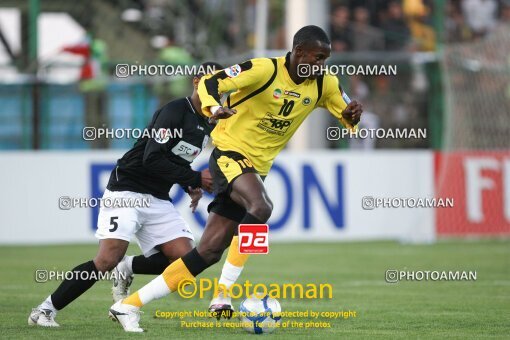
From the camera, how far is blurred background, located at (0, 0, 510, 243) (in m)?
17.2

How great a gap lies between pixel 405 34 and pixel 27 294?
11703 millimetres

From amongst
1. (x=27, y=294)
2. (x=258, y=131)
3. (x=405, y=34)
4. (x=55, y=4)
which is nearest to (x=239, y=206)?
(x=258, y=131)

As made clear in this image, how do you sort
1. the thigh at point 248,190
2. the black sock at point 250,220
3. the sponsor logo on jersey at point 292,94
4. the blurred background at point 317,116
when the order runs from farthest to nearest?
the blurred background at point 317,116, the sponsor logo on jersey at point 292,94, the thigh at point 248,190, the black sock at point 250,220

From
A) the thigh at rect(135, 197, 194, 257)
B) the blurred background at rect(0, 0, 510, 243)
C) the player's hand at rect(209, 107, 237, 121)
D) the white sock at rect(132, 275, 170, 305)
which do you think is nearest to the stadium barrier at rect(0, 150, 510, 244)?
the blurred background at rect(0, 0, 510, 243)

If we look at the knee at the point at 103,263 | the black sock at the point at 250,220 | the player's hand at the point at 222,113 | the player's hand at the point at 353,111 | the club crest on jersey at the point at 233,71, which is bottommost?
the knee at the point at 103,263

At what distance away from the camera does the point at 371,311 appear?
903 centimetres

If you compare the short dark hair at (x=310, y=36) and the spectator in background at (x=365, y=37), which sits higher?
the spectator in background at (x=365, y=37)

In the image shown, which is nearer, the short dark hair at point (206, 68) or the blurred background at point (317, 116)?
the short dark hair at point (206, 68)

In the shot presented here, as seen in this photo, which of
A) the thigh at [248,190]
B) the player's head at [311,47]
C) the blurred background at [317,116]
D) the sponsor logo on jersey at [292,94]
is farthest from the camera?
the blurred background at [317,116]

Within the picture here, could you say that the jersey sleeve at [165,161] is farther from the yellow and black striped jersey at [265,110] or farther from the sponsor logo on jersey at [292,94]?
the sponsor logo on jersey at [292,94]

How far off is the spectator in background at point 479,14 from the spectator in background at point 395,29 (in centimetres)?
152

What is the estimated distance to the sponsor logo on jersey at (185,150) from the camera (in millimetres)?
8328

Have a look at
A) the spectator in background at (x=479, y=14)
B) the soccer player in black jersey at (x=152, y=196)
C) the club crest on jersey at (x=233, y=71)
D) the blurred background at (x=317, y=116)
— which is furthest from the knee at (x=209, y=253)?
the spectator in background at (x=479, y=14)

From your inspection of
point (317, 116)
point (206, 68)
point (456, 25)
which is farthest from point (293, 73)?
point (456, 25)
